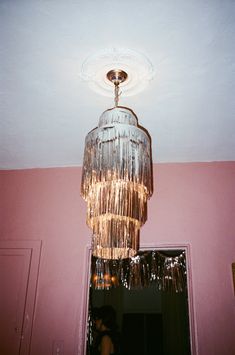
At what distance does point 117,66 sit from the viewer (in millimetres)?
1941

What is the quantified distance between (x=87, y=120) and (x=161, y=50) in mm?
880

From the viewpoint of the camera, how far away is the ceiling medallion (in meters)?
1.87

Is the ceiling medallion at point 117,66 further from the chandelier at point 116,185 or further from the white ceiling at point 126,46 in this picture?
the chandelier at point 116,185

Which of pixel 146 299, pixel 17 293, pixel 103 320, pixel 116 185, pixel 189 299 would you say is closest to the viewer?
pixel 116 185

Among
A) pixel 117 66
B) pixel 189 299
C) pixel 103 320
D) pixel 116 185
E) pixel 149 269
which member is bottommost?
pixel 103 320

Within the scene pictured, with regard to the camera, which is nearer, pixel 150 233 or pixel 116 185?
pixel 116 185

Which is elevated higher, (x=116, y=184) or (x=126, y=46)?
(x=126, y=46)

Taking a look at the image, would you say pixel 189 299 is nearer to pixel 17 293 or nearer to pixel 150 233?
pixel 150 233

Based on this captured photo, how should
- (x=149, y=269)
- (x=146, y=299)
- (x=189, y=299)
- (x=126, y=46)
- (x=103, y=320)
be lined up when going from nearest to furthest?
(x=126, y=46)
(x=189, y=299)
(x=149, y=269)
(x=103, y=320)
(x=146, y=299)

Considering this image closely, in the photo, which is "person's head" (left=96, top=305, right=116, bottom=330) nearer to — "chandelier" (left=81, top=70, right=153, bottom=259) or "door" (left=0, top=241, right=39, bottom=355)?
"door" (left=0, top=241, right=39, bottom=355)

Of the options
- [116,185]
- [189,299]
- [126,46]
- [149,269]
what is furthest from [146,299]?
[126,46]

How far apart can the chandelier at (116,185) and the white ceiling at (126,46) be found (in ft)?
1.77

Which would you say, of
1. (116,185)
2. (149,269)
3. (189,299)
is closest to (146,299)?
(149,269)

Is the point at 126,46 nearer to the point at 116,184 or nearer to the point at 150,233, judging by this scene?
the point at 116,184
